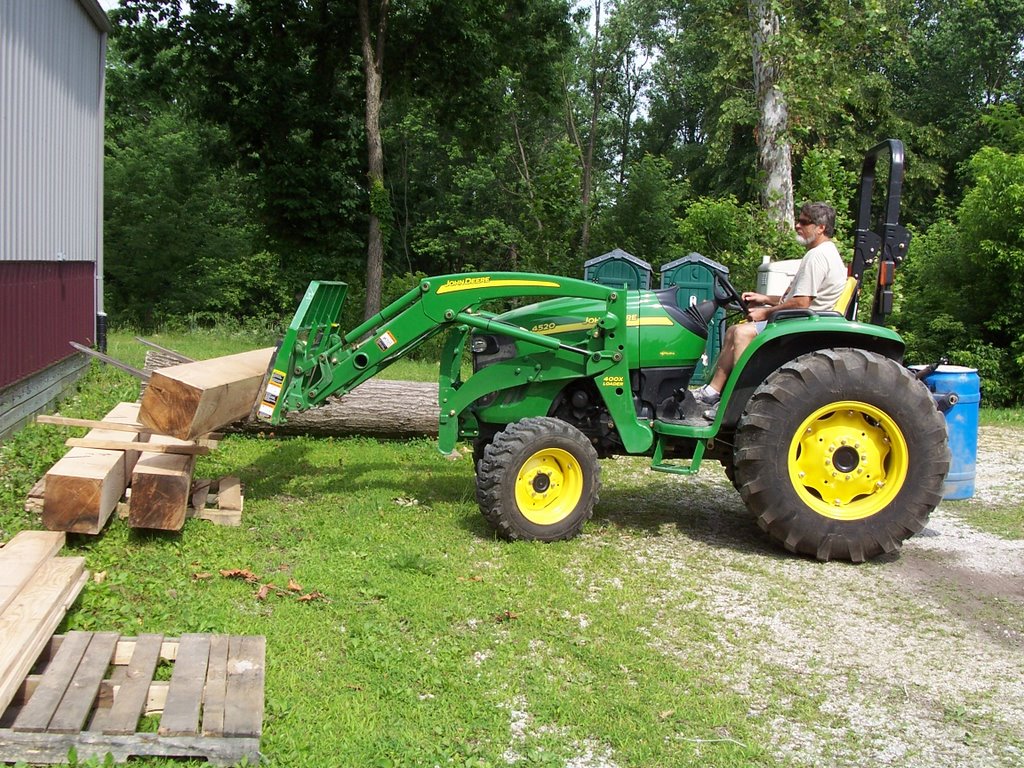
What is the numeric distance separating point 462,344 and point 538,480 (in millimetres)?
1111

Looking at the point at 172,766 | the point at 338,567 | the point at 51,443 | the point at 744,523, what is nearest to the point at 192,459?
the point at 338,567

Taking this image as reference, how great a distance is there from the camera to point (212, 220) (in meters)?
28.8

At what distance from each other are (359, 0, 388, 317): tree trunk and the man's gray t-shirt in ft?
46.7

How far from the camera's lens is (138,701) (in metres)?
3.64

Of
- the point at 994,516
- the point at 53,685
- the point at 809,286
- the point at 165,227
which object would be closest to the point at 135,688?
the point at 53,685

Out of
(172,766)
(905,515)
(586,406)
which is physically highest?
(586,406)

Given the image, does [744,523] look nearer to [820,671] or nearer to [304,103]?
[820,671]

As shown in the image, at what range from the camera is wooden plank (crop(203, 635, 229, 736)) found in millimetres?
3491

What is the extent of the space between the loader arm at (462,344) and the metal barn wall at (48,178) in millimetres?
3629

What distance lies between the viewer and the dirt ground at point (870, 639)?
3.88 metres

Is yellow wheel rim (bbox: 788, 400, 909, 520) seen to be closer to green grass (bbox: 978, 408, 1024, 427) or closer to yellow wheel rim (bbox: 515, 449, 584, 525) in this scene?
yellow wheel rim (bbox: 515, 449, 584, 525)

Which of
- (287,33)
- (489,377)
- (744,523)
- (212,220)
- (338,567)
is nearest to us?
(338,567)

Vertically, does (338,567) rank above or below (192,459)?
below

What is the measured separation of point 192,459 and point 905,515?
15.4 feet
